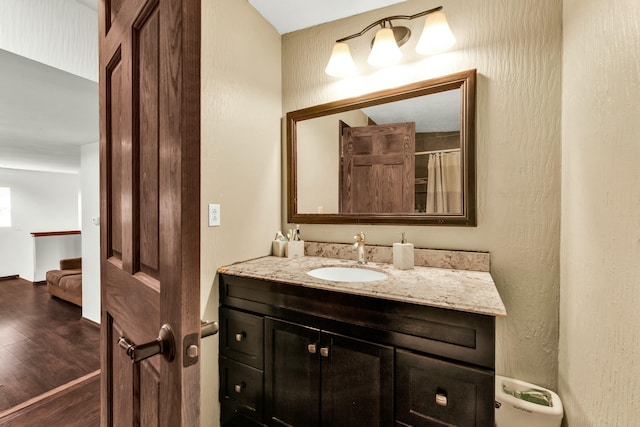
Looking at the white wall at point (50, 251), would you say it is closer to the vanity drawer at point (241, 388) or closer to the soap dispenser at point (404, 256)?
the vanity drawer at point (241, 388)

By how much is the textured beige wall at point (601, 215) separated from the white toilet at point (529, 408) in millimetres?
51

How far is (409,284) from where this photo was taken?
3.87ft

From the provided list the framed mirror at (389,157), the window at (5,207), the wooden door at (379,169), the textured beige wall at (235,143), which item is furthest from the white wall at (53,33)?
the window at (5,207)

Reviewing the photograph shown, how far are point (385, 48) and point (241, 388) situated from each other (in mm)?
1972

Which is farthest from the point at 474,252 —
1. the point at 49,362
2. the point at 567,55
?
the point at 49,362

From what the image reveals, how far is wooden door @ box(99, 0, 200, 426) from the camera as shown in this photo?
1.64ft

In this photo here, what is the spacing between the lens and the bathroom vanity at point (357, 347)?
3.08 ft

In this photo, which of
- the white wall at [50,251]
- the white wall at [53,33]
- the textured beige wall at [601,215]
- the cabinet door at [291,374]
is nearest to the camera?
the textured beige wall at [601,215]

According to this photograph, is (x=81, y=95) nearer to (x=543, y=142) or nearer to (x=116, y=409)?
(x=116, y=409)

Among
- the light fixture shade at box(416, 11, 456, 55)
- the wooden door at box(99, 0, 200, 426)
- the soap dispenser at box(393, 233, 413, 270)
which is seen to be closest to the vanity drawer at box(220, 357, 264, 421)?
the wooden door at box(99, 0, 200, 426)

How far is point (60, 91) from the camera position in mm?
Answer: 1877

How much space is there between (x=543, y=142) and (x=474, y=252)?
0.60 m

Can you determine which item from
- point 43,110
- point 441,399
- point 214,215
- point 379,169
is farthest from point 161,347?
point 43,110

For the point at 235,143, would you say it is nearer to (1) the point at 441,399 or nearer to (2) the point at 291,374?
(2) the point at 291,374
